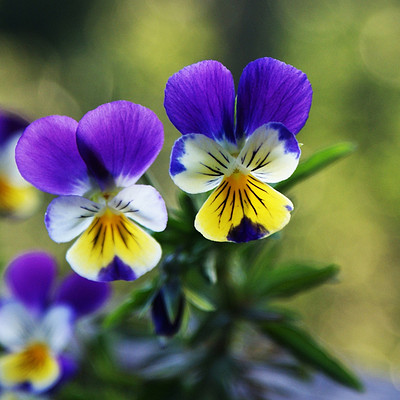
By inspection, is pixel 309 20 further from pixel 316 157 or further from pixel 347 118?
pixel 316 157

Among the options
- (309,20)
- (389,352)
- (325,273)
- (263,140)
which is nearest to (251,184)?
(263,140)

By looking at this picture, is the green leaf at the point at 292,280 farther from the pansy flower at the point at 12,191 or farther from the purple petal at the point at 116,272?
the pansy flower at the point at 12,191

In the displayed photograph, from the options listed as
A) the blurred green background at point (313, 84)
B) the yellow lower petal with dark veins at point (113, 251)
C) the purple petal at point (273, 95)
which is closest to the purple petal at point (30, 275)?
the yellow lower petal with dark veins at point (113, 251)

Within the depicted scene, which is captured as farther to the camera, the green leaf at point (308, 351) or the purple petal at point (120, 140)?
the green leaf at point (308, 351)

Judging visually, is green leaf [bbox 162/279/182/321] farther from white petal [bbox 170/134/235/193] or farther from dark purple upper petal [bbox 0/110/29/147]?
dark purple upper petal [bbox 0/110/29/147]

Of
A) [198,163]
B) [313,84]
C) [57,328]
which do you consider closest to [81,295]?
[57,328]

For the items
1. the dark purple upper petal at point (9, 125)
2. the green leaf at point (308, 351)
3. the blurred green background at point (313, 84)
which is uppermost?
the dark purple upper petal at point (9, 125)

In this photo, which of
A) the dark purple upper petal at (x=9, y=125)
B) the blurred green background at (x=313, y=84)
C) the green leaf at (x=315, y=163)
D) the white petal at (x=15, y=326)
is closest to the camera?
the green leaf at (x=315, y=163)
